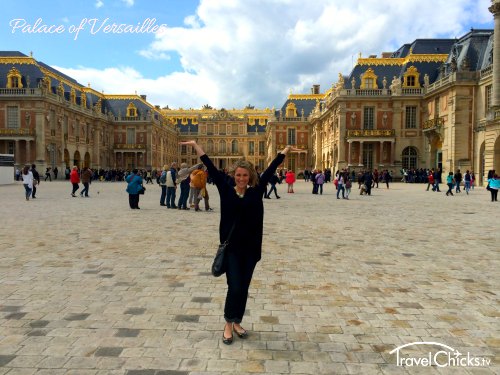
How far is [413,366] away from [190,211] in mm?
11677

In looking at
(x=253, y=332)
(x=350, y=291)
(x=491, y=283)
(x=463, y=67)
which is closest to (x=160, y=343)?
(x=253, y=332)

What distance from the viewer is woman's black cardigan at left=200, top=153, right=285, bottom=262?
3676 mm

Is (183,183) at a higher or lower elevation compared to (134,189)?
higher

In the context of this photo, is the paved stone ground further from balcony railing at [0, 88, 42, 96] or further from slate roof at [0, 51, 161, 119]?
Result: slate roof at [0, 51, 161, 119]

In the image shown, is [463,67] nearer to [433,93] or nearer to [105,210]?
[433,93]

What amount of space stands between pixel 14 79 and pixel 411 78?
41711 mm

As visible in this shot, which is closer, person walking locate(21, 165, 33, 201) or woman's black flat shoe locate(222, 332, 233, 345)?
woman's black flat shoe locate(222, 332, 233, 345)

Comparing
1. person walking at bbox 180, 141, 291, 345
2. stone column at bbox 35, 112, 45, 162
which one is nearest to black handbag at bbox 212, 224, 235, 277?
person walking at bbox 180, 141, 291, 345

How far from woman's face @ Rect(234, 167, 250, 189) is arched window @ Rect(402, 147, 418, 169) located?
42.5m

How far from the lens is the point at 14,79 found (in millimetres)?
43688

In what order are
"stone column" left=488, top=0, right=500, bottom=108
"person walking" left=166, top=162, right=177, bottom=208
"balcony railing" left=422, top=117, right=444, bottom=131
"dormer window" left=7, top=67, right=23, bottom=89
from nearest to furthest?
"person walking" left=166, top=162, right=177, bottom=208 < "stone column" left=488, top=0, right=500, bottom=108 < "balcony railing" left=422, top=117, right=444, bottom=131 < "dormer window" left=7, top=67, right=23, bottom=89

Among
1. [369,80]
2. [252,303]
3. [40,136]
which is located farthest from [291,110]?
[252,303]

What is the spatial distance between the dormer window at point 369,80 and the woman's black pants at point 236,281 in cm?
4234

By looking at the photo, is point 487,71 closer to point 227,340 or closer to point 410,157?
point 410,157
